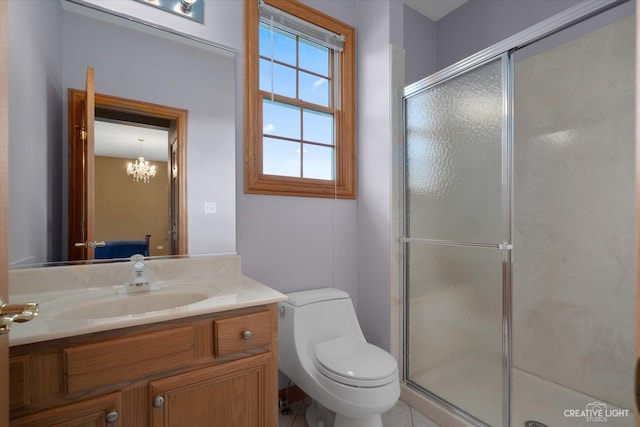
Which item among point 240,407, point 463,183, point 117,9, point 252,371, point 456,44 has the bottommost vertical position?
point 240,407

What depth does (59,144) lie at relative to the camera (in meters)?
1.29

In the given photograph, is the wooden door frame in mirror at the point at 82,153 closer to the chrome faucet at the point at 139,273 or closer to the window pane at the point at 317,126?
the chrome faucet at the point at 139,273

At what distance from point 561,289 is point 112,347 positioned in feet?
7.75

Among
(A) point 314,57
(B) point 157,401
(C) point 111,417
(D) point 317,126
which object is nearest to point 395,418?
(B) point 157,401

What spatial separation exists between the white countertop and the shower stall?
1.12m

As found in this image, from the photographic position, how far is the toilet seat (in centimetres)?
136

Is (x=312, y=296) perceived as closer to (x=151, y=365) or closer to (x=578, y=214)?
(x=151, y=365)

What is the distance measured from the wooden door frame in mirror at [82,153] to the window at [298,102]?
1.15 ft

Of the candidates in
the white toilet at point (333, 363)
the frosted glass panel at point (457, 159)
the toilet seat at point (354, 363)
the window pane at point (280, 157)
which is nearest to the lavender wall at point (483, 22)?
the frosted glass panel at point (457, 159)

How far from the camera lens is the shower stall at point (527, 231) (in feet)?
5.26

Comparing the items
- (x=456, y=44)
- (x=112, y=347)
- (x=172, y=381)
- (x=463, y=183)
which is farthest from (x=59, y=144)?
(x=456, y=44)

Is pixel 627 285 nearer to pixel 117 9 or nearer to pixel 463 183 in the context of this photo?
pixel 463 183

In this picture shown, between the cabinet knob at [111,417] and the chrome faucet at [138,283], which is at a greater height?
the chrome faucet at [138,283]

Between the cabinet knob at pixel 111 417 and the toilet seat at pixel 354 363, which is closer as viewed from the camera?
the cabinet knob at pixel 111 417
